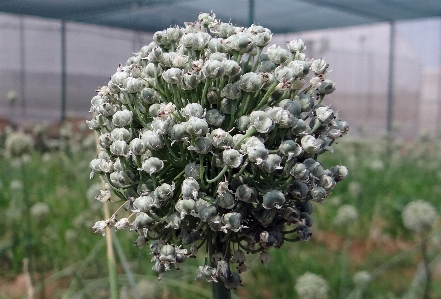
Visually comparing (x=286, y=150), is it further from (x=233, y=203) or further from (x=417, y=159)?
(x=417, y=159)

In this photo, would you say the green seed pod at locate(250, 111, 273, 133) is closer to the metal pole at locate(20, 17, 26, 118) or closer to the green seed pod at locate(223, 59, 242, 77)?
the green seed pod at locate(223, 59, 242, 77)

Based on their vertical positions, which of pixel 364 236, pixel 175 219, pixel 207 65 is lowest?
pixel 364 236

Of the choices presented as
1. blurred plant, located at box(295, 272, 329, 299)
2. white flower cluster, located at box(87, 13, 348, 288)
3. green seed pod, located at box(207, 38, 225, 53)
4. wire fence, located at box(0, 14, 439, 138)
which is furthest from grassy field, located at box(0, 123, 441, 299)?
wire fence, located at box(0, 14, 439, 138)

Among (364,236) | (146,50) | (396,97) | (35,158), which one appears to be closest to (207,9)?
(35,158)

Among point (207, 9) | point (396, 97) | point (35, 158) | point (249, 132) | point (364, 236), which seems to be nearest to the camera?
point (249, 132)

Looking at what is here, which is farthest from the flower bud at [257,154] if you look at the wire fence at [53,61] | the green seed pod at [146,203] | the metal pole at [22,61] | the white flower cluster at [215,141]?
the metal pole at [22,61]

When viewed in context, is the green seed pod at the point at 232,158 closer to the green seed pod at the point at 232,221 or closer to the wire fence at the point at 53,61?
the green seed pod at the point at 232,221

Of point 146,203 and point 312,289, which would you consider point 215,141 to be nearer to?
point 146,203
